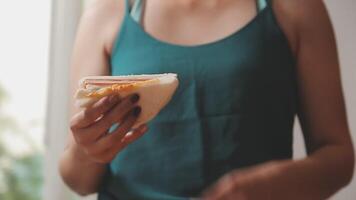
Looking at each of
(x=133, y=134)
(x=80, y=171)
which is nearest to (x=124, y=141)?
(x=133, y=134)

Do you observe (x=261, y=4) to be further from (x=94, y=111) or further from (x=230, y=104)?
(x=94, y=111)

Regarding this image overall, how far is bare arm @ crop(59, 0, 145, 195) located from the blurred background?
277 mm

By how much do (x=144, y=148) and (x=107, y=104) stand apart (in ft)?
0.49

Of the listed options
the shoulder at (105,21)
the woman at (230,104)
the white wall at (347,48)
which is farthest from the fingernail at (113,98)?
the white wall at (347,48)

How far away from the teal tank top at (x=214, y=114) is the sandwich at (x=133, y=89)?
9 centimetres

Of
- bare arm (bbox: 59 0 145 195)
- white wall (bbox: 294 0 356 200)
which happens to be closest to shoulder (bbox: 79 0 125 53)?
bare arm (bbox: 59 0 145 195)

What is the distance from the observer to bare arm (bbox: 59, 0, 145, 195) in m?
0.58

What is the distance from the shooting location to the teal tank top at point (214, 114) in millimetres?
664

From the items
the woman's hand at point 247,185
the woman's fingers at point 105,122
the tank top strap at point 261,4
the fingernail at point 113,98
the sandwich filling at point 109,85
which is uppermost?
the tank top strap at point 261,4

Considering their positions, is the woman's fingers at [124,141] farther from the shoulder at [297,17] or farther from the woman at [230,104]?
the shoulder at [297,17]

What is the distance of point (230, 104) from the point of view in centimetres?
67

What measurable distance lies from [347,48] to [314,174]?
52 centimetres

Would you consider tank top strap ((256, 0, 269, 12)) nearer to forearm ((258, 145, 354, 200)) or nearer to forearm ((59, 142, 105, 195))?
forearm ((258, 145, 354, 200))

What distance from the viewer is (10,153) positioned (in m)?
1.10
